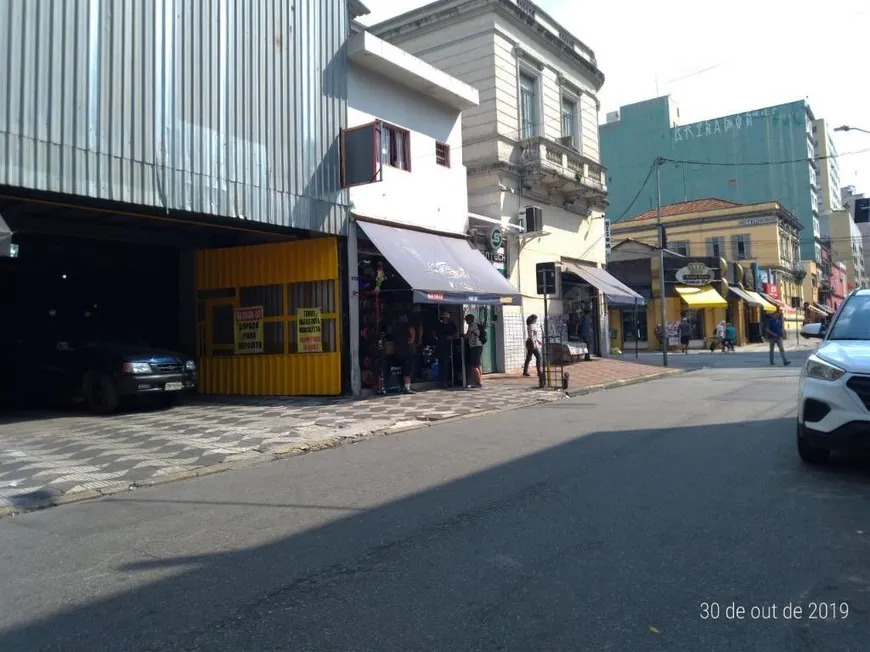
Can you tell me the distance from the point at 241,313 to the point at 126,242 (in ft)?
9.31

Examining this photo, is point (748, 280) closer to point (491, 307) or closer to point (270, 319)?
point (491, 307)

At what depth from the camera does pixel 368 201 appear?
14758 millimetres

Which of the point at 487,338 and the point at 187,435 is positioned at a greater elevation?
the point at 487,338

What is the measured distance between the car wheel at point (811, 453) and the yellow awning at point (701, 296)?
29.6m

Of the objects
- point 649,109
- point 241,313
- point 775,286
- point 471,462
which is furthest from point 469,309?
point 649,109

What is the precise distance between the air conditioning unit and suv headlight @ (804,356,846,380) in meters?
13.4

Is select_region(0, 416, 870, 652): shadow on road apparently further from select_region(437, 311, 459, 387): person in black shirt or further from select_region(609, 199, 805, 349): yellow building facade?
select_region(609, 199, 805, 349): yellow building facade

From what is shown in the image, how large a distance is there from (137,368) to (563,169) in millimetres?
14174

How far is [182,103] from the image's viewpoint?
11.2 metres

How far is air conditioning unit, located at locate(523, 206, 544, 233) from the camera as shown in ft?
64.5

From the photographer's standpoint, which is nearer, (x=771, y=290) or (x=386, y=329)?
(x=386, y=329)

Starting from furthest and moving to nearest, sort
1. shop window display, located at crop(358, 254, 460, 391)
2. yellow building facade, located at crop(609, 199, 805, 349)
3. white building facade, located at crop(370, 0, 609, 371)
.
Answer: yellow building facade, located at crop(609, 199, 805, 349), white building facade, located at crop(370, 0, 609, 371), shop window display, located at crop(358, 254, 460, 391)

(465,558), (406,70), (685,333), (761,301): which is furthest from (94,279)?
(761,301)

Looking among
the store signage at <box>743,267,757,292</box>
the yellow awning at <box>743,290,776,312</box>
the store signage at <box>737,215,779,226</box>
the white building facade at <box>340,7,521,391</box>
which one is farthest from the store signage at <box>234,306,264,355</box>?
the store signage at <box>737,215,779,226</box>
